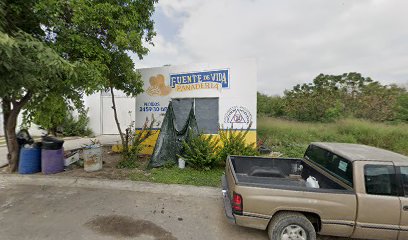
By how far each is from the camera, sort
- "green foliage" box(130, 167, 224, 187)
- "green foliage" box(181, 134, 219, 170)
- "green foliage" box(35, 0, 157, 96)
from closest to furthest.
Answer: "green foliage" box(35, 0, 157, 96)
"green foliage" box(130, 167, 224, 187)
"green foliage" box(181, 134, 219, 170)

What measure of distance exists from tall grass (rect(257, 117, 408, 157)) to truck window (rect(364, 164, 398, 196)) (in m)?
4.96

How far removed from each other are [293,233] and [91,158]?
5.89 m

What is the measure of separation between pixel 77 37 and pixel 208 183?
5.10 metres

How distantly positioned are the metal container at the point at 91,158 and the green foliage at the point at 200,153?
2800 mm

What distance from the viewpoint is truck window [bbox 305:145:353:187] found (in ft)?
9.39

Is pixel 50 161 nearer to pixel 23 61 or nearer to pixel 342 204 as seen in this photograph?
pixel 23 61

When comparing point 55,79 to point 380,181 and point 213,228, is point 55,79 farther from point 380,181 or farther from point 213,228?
point 380,181

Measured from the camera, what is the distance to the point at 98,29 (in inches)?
213

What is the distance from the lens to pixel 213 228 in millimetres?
3381

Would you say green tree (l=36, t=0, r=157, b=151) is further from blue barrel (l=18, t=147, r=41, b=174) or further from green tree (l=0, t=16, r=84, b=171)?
blue barrel (l=18, t=147, r=41, b=174)

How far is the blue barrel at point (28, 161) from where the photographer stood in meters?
5.78

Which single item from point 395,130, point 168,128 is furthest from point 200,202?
point 395,130

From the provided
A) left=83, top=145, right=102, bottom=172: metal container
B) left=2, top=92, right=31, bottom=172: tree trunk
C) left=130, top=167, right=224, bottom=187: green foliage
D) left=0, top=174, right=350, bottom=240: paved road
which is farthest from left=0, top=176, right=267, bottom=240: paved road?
left=2, top=92, right=31, bottom=172: tree trunk

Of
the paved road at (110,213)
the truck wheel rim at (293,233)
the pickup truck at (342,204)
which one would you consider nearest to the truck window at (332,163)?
the pickup truck at (342,204)
